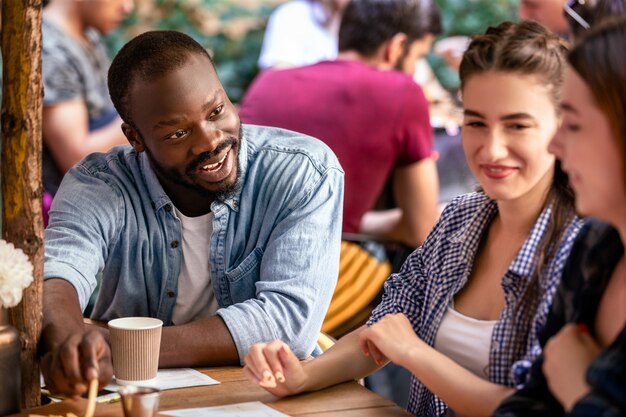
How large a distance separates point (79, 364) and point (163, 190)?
67 cm

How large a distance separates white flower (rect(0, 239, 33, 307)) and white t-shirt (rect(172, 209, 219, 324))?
2.09ft

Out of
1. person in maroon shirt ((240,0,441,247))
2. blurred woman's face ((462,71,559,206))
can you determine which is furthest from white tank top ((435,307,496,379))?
person in maroon shirt ((240,0,441,247))

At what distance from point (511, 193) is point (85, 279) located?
0.91 m

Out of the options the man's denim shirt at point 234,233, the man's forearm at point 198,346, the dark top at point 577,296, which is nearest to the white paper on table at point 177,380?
the man's forearm at point 198,346

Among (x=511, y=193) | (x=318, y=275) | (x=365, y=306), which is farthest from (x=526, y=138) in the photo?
(x=365, y=306)

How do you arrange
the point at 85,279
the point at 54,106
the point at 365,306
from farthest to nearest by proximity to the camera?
the point at 54,106, the point at 365,306, the point at 85,279

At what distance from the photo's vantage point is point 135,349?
184 cm

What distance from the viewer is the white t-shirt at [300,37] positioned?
521 centimetres

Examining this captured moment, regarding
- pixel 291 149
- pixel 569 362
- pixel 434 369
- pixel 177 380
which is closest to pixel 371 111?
pixel 291 149

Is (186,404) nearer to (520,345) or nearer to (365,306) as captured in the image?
(520,345)

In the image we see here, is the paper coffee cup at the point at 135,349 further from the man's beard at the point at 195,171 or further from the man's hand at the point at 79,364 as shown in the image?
the man's beard at the point at 195,171

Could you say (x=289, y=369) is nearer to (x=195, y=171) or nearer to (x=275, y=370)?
(x=275, y=370)

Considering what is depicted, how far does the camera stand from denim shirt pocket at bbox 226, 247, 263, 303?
2240 millimetres

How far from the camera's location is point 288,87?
3586 millimetres
